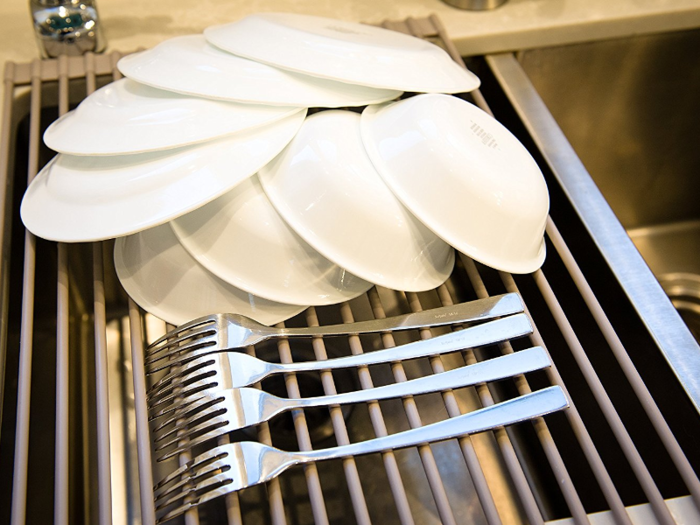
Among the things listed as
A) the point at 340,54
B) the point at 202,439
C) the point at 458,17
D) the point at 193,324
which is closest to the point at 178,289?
the point at 193,324

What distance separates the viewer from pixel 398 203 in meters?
0.52

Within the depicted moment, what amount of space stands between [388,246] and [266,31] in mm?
244

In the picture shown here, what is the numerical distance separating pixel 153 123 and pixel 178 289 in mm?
140

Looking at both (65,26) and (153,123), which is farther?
(65,26)

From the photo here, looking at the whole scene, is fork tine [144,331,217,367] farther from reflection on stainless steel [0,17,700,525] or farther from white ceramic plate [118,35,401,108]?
white ceramic plate [118,35,401,108]

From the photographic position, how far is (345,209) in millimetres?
506

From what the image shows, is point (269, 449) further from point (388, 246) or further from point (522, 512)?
point (522, 512)

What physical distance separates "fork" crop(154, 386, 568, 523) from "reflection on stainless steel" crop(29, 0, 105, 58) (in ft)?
1.90

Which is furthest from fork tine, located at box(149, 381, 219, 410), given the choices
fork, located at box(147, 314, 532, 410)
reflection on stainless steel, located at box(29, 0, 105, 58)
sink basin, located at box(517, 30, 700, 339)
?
sink basin, located at box(517, 30, 700, 339)

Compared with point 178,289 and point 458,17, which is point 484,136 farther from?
point 458,17

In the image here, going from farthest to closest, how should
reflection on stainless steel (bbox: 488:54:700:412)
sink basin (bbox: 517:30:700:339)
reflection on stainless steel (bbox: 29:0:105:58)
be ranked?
sink basin (bbox: 517:30:700:339), reflection on stainless steel (bbox: 29:0:105:58), reflection on stainless steel (bbox: 488:54:700:412)

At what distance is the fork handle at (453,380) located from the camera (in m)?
0.49

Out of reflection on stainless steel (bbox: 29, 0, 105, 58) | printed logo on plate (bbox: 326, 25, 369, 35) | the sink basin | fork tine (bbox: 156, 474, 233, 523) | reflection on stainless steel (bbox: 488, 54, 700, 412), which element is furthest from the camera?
the sink basin

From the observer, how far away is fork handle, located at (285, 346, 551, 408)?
493 mm
